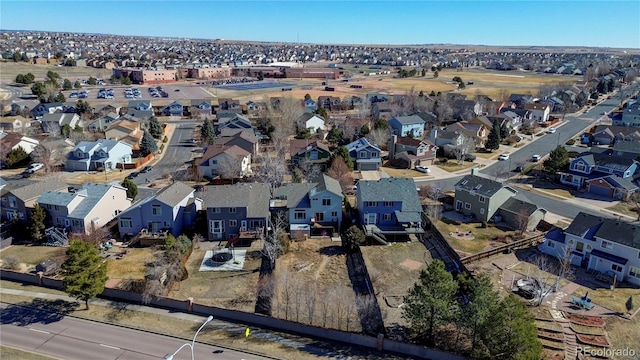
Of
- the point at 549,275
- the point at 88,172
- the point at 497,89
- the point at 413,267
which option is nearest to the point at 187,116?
the point at 88,172

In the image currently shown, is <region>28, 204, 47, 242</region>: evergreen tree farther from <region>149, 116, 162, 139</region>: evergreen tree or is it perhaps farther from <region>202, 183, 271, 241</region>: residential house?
<region>149, 116, 162, 139</region>: evergreen tree

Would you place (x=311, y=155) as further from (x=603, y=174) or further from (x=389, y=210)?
(x=603, y=174)

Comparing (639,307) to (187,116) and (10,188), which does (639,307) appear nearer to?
(10,188)

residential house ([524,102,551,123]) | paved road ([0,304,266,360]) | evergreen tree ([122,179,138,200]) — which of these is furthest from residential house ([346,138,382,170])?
residential house ([524,102,551,123])

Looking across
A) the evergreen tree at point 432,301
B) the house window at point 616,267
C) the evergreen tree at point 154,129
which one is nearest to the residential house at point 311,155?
the evergreen tree at point 154,129

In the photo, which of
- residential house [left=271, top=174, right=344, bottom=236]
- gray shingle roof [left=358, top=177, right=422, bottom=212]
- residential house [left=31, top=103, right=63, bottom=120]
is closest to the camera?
residential house [left=271, top=174, right=344, bottom=236]
